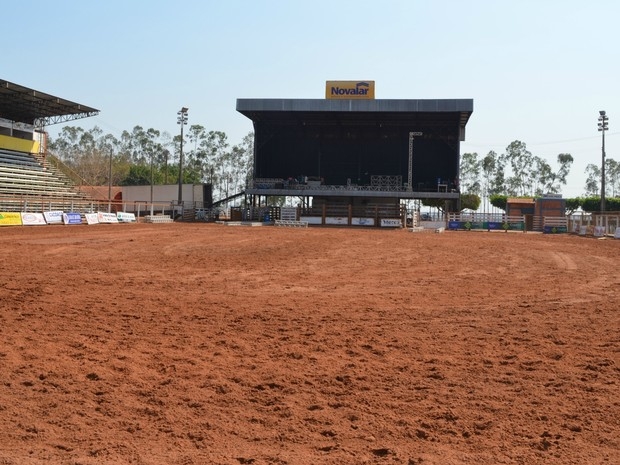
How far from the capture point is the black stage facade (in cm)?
6044

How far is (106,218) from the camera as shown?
151ft

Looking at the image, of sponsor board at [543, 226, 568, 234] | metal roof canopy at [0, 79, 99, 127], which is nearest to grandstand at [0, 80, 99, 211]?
metal roof canopy at [0, 79, 99, 127]

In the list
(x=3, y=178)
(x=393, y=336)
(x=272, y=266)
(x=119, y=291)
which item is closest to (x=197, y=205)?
(x=3, y=178)

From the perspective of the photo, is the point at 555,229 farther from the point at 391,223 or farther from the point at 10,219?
the point at 10,219

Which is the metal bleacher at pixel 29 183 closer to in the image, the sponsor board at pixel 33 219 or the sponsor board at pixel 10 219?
the sponsor board at pixel 33 219

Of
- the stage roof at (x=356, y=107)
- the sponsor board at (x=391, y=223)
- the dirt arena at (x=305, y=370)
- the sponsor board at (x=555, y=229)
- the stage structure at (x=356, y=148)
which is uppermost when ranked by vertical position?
the stage roof at (x=356, y=107)

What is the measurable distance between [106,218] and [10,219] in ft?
31.4

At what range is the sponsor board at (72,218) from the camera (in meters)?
41.8

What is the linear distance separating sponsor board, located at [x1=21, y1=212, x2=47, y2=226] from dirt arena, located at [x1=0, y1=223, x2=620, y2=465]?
26467 mm

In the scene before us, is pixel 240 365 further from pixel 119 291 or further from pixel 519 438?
pixel 119 291

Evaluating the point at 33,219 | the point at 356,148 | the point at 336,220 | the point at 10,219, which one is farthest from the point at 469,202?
the point at 10,219

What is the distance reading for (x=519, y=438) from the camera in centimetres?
503

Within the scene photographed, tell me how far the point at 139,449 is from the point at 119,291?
8329 millimetres

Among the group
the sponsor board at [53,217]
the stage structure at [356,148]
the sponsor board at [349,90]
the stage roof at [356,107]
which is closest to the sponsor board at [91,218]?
the sponsor board at [53,217]
